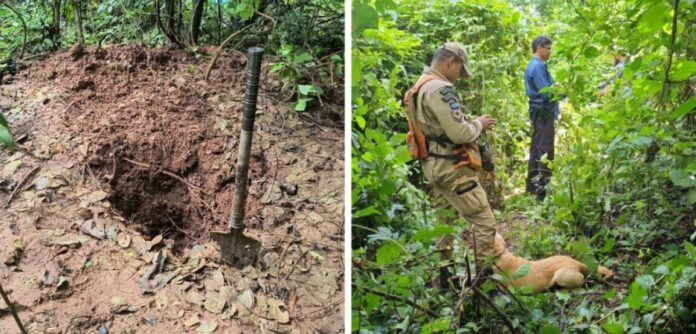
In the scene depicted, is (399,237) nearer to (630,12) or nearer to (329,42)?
(630,12)

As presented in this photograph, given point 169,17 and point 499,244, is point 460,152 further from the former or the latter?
point 169,17

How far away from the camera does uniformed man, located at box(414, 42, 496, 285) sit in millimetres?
1043

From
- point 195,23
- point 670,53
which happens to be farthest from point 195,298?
point 195,23

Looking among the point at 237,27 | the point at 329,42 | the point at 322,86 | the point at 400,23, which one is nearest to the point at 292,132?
the point at 322,86

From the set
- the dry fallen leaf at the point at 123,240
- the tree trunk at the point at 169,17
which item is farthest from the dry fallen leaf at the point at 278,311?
the tree trunk at the point at 169,17

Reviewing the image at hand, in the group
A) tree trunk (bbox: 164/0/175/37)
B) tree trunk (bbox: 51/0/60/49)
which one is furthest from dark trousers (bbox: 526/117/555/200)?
tree trunk (bbox: 51/0/60/49)

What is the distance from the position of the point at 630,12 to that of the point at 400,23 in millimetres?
423

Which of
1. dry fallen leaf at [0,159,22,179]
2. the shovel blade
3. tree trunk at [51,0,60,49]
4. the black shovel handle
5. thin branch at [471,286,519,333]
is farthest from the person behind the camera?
tree trunk at [51,0,60,49]

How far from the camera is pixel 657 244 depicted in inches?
45.0

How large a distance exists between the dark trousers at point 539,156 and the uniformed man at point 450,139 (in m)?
0.10

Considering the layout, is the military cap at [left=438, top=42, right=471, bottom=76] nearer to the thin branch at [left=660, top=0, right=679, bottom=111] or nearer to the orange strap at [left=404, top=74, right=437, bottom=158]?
the orange strap at [left=404, top=74, right=437, bottom=158]

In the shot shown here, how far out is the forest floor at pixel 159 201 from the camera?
5.96 feet

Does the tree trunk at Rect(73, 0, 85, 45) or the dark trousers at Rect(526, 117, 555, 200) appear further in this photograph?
the tree trunk at Rect(73, 0, 85, 45)

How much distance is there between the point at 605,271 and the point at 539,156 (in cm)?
23
